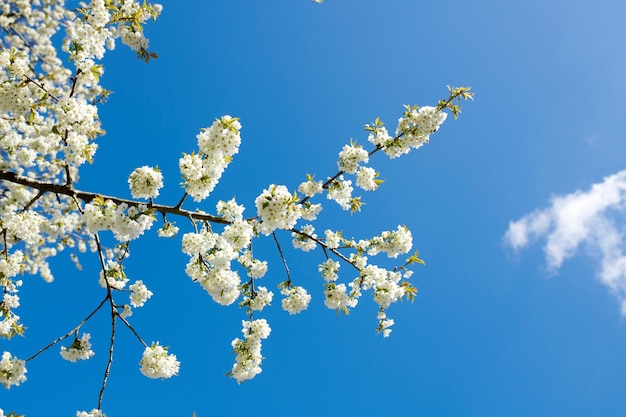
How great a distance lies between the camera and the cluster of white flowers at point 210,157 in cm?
530

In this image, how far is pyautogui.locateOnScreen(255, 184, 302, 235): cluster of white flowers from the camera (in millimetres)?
5363

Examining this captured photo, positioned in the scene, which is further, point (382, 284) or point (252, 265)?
point (252, 265)

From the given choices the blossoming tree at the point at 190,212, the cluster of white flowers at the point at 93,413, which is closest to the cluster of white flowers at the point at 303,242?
the blossoming tree at the point at 190,212

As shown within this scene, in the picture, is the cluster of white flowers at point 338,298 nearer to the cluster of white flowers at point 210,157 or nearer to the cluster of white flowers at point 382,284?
the cluster of white flowers at point 382,284

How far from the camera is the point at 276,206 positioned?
538cm

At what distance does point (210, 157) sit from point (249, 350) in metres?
2.74

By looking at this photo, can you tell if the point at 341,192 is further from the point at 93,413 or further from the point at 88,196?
the point at 93,413

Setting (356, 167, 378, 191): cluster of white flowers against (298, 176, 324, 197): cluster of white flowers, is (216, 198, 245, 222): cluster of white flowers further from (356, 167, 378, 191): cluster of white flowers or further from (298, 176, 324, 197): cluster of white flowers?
(356, 167, 378, 191): cluster of white flowers

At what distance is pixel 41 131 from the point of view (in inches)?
256

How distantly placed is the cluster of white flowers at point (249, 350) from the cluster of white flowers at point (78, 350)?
1826mm

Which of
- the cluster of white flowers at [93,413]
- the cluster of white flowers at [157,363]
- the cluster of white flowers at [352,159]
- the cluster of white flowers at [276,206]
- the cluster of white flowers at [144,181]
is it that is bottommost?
the cluster of white flowers at [93,413]

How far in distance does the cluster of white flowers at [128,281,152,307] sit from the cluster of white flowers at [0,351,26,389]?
1469 mm

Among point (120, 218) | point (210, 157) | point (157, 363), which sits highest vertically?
point (210, 157)

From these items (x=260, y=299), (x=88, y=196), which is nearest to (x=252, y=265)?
(x=260, y=299)
